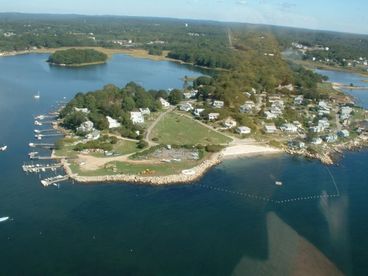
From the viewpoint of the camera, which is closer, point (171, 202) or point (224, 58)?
point (171, 202)

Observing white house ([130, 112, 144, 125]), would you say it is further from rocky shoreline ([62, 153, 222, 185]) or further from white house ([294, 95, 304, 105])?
white house ([294, 95, 304, 105])

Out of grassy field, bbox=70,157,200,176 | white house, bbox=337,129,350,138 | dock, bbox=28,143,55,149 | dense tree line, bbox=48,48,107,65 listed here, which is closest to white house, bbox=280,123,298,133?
white house, bbox=337,129,350,138

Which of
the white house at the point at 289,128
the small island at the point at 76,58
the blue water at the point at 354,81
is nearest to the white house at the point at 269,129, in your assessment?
the white house at the point at 289,128

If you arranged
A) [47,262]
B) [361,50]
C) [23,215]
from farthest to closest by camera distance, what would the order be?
1. [361,50]
2. [23,215]
3. [47,262]

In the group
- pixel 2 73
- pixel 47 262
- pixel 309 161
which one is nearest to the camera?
pixel 47 262

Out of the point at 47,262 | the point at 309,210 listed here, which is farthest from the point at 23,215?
the point at 309,210

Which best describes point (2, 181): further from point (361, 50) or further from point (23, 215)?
point (361, 50)
